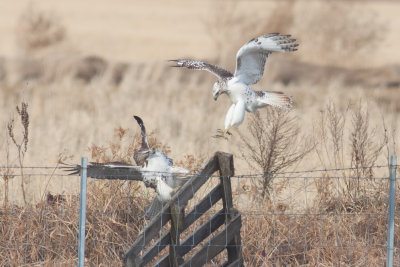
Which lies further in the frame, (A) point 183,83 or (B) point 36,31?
(B) point 36,31

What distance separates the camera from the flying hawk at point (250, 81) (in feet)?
23.4

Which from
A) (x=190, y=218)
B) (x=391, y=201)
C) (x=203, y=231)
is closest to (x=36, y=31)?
(x=203, y=231)

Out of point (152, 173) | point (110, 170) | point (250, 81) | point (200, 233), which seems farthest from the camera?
point (250, 81)

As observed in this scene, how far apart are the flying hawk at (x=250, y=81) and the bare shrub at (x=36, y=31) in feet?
53.4

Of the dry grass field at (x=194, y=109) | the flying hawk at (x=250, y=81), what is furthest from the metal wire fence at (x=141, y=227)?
the flying hawk at (x=250, y=81)

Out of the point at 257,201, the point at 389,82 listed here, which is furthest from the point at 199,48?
the point at 257,201

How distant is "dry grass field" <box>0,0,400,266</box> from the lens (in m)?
6.82

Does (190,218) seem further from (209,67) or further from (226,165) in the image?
(209,67)

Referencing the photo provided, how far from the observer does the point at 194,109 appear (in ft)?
44.7

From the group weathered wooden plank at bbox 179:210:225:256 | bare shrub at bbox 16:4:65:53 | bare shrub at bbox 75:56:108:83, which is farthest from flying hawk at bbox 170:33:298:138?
bare shrub at bbox 16:4:65:53

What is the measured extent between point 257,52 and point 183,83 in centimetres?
1009

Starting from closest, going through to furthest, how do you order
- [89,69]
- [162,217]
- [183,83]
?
[162,217] → [183,83] → [89,69]

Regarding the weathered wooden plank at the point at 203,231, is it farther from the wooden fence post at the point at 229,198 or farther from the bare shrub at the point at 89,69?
the bare shrub at the point at 89,69

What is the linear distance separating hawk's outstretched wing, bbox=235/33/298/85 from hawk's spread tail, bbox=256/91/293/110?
214 millimetres
